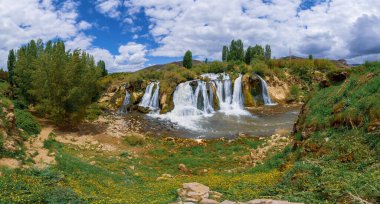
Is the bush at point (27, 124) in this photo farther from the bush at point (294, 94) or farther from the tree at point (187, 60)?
the tree at point (187, 60)

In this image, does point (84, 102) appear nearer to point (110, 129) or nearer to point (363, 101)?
point (110, 129)

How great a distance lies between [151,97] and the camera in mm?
38562

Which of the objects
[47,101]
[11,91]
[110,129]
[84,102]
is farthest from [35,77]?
[11,91]

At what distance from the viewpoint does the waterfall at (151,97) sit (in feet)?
123

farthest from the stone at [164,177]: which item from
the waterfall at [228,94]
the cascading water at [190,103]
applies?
the waterfall at [228,94]

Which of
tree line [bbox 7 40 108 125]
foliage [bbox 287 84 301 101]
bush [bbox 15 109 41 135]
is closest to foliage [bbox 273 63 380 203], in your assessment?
bush [bbox 15 109 41 135]

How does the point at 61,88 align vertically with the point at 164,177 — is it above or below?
above

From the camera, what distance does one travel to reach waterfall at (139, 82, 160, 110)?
1478 inches

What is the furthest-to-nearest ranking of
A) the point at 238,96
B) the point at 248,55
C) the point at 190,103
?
the point at 248,55
the point at 238,96
the point at 190,103

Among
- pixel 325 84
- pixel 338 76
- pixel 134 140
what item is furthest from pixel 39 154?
pixel 338 76

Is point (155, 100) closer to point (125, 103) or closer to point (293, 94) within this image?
point (125, 103)

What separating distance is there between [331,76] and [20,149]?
15236 millimetres

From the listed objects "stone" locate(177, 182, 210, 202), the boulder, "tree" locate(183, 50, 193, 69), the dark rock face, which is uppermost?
"tree" locate(183, 50, 193, 69)

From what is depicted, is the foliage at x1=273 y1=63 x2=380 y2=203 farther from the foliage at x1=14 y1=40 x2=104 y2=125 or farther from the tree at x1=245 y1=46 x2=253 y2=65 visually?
the tree at x1=245 y1=46 x2=253 y2=65
